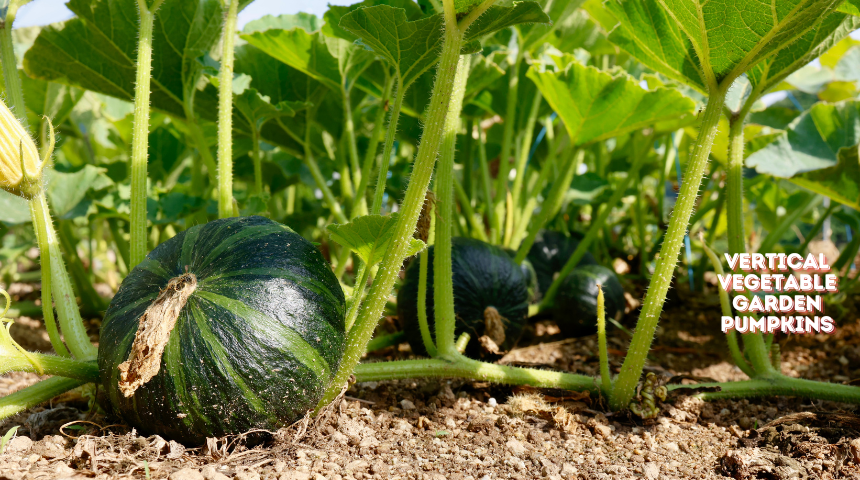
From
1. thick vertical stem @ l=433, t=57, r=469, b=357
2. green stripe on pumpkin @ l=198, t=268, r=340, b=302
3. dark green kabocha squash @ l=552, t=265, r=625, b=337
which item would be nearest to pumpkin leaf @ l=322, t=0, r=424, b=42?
thick vertical stem @ l=433, t=57, r=469, b=357

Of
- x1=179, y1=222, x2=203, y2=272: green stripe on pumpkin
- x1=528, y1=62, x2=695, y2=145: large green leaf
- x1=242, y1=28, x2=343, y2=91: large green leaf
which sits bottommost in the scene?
x1=179, y1=222, x2=203, y2=272: green stripe on pumpkin

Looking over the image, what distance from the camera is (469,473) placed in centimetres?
132

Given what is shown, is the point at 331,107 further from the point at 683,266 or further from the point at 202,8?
the point at 683,266

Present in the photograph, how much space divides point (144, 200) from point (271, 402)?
0.70 metres

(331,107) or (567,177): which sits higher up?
(331,107)

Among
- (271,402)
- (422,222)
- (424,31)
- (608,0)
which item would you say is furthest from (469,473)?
(608,0)

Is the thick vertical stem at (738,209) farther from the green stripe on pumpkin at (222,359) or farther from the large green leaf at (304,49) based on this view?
the green stripe on pumpkin at (222,359)

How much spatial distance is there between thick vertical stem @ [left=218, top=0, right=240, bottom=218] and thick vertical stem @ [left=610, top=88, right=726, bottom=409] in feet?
3.58

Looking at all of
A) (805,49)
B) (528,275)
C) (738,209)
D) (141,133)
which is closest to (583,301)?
(528,275)

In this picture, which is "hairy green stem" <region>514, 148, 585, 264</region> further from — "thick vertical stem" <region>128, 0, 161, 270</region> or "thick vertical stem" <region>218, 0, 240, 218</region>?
"thick vertical stem" <region>128, 0, 161, 270</region>

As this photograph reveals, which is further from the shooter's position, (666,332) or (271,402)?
(666,332)

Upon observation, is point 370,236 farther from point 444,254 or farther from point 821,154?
point 821,154

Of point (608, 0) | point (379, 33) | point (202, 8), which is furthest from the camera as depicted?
point (202, 8)

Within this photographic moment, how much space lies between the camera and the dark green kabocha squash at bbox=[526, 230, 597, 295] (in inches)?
114
